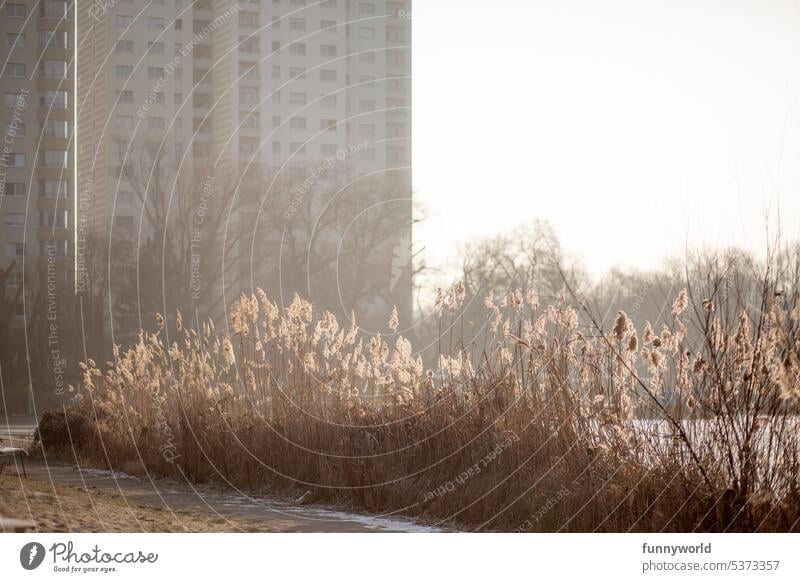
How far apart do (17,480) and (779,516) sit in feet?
13.1

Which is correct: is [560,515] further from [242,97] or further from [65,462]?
[242,97]

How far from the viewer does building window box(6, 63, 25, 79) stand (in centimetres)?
760

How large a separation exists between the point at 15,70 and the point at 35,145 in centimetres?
74

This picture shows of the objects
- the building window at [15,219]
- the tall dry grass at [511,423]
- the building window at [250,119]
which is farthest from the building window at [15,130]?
the building window at [250,119]

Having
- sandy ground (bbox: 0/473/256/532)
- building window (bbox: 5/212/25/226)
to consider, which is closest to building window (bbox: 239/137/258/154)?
building window (bbox: 5/212/25/226)

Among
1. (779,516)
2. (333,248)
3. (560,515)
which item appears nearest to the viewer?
(779,516)

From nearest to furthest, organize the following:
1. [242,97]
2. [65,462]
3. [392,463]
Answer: [392,463]
[65,462]
[242,97]

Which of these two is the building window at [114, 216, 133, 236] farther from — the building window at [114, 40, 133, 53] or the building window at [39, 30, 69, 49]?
the building window at [39, 30, 69, 49]

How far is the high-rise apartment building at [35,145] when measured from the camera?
7.26m

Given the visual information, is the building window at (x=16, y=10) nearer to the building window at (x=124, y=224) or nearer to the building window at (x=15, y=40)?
the building window at (x=15, y=40)

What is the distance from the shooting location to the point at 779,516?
4848 millimetres

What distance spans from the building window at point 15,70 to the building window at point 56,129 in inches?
26.2

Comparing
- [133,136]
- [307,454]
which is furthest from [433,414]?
[133,136]
